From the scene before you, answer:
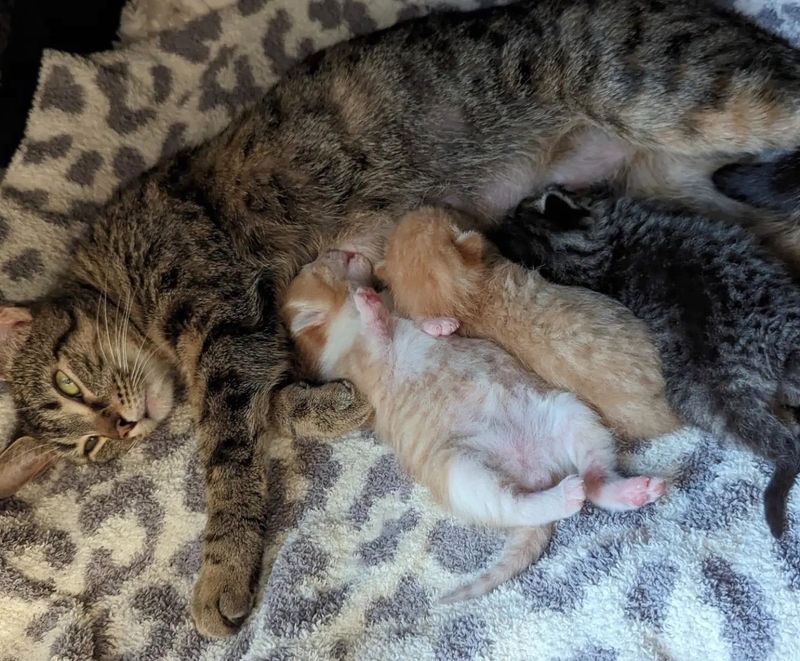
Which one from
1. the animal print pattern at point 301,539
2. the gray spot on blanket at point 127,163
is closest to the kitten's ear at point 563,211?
the animal print pattern at point 301,539

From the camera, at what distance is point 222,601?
1.56 meters

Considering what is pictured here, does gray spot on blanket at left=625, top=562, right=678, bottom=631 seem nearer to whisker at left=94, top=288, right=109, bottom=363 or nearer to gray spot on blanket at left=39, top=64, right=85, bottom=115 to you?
whisker at left=94, top=288, right=109, bottom=363

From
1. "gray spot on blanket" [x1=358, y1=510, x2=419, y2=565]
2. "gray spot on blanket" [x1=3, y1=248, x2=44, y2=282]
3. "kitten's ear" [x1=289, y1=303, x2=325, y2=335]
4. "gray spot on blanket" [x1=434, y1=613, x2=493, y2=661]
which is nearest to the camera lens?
"gray spot on blanket" [x1=434, y1=613, x2=493, y2=661]

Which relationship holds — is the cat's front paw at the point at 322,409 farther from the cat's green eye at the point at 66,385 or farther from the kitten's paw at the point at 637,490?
the kitten's paw at the point at 637,490

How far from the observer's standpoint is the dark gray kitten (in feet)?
4.60

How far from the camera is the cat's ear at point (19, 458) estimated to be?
170cm

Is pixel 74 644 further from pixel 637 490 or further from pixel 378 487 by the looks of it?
pixel 637 490

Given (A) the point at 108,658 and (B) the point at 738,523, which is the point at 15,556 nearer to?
(A) the point at 108,658

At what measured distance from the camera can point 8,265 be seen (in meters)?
1.92

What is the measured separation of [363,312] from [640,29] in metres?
0.89

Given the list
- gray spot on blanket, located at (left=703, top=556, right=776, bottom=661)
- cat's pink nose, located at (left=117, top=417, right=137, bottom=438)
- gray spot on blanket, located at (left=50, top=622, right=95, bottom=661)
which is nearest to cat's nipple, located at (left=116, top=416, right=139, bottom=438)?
cat's pink nose, located at (left=117, top=417, right=137, bottom=438)

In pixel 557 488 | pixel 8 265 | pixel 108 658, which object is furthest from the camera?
pixel 8 265

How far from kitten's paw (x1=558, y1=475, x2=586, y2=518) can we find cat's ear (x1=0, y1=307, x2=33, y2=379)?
1256mm

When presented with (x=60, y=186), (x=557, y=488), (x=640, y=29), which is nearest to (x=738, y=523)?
(x=557, y=488)
